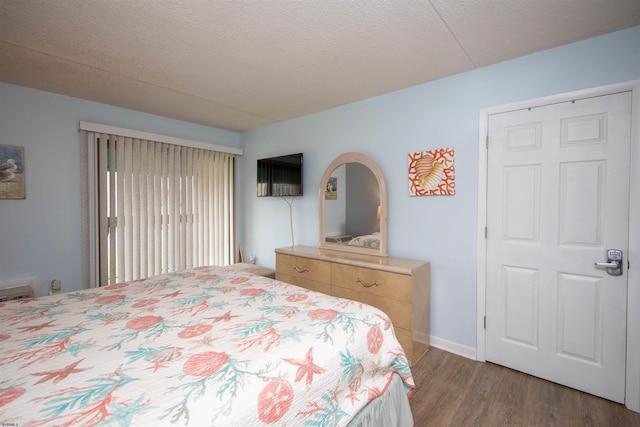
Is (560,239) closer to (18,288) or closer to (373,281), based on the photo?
(373,281)

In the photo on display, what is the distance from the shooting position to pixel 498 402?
5.98 feet

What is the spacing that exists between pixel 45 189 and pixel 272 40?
2.69 m

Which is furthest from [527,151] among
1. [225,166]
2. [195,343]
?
[225,166]

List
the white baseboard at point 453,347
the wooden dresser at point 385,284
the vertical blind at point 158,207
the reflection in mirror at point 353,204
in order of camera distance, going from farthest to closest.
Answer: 1. the vertical blind at point 158,207
2. the reflection in mirror at point 353,204
3. the white baseboard at point 453,347
4. the wooden dresser at point 385,284

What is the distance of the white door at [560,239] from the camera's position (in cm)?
180

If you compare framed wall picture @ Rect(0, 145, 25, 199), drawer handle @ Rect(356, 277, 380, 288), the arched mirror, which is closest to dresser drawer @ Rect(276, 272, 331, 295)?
drawer handle @ Rect(356, 277, 380, 288)

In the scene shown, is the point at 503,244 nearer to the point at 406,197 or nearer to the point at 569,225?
the point at 569,225

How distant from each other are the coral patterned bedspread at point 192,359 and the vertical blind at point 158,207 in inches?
60.3

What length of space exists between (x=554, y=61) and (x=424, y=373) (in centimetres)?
248

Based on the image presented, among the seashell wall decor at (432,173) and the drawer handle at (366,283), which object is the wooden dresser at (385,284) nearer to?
the drawer handle at (366,283)

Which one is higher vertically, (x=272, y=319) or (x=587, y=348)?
(x=272, y=319)

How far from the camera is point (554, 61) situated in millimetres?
1972

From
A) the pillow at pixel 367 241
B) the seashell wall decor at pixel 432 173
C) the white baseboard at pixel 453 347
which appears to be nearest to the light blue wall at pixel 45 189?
the pillow at pixel 367 241

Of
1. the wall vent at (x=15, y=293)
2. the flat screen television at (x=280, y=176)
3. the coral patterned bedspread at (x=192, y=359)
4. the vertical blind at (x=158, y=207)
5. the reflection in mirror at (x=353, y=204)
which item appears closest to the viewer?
the coral patterned bedspread at (x=192, y=359)
